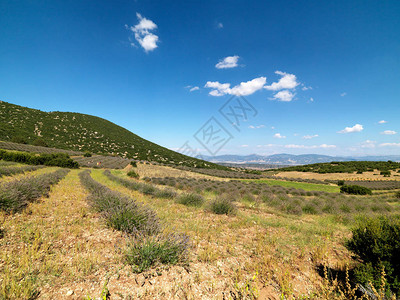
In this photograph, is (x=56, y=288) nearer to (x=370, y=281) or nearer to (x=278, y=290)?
(x=278, y=290)

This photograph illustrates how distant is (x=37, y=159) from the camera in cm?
2461

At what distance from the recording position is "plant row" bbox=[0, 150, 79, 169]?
23.0 metres

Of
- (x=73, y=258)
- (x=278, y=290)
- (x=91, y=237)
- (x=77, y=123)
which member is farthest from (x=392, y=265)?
(x=77, y=123)

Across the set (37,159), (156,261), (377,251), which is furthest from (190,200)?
(37,159)

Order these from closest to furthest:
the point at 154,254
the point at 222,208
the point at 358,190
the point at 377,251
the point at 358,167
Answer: the point at 377,251
the point at 154,254
the point at 222,208
the point at 358,190
the point at 358,167

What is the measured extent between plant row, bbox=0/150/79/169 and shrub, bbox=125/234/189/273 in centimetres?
3092

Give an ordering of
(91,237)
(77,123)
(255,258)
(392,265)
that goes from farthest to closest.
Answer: (77,123) < (91,237) < (255,258) < (392,265)

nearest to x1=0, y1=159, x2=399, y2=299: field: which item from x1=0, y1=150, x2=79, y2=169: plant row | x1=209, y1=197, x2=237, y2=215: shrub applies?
x1=209, y1=197, x2=237, y2=215: shrub

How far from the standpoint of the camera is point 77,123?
75250mm

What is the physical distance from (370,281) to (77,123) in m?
97.4

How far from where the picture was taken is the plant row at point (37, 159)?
23.0 metres

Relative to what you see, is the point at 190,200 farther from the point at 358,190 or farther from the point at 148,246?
the point at 358,190

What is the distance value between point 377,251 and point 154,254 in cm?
503

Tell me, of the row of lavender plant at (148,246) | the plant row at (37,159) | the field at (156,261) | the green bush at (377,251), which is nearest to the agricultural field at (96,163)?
the plant row at (37,159)
